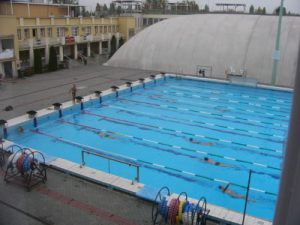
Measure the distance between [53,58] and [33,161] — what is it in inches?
817

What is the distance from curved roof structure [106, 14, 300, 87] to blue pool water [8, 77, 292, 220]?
5.03 meters

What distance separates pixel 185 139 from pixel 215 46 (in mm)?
14882

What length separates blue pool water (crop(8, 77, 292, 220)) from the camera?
940cm

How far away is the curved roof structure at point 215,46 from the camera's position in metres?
23.2

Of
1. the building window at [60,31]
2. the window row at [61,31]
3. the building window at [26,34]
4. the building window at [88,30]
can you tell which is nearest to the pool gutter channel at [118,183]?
the building window at [26,34]

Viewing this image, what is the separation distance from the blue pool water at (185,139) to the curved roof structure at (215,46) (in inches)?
198

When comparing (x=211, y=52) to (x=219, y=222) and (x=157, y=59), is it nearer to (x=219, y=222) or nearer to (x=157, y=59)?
(x=157, y=59)

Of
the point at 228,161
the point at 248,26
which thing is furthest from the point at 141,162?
the point at 248,26

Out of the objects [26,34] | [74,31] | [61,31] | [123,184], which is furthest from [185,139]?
[74,31]

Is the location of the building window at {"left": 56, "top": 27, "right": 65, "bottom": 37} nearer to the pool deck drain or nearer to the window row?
the window row

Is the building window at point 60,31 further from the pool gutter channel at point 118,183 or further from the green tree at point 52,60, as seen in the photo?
the pool gutter channel at point 118,183

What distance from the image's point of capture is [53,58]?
26844 millimetres

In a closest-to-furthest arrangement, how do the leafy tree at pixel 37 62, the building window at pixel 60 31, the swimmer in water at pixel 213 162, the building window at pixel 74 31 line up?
the swimmer in water at pixel 213 162 → the leafy tree at pixel 37 62 → the building window at pixel 60 31 → the building window at pixel 74 31

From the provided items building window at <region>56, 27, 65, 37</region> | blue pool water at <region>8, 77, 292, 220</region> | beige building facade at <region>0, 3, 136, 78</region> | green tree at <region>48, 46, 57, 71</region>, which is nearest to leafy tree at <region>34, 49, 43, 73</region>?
beige building facade at <region>0, 3, 136, 78</region>
